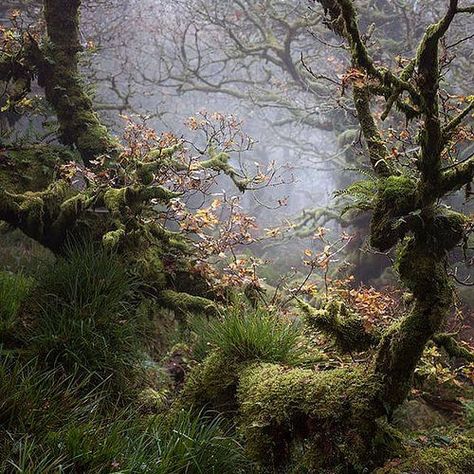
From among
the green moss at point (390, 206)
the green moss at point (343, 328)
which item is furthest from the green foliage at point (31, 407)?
the green moss at point (390, 206)

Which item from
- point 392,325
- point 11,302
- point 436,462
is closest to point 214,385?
point 392,325

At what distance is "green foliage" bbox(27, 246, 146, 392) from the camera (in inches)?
165

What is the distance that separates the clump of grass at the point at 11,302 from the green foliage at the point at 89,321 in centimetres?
18

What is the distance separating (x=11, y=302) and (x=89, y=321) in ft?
3.08

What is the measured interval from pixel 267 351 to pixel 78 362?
1775mm

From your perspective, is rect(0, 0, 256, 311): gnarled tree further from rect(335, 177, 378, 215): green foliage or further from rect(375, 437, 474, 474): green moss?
rect(375, 437, 474, 474): green moss

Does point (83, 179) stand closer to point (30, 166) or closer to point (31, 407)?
point (30, 166)

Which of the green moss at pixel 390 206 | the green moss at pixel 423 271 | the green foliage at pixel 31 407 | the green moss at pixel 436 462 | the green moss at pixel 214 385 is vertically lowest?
the green foliage at pixel 31 407

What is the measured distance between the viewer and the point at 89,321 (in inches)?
171

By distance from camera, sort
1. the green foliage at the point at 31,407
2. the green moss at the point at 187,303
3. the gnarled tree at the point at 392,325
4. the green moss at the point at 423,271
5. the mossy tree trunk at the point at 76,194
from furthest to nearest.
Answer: the green moss at the point at 187,303, the mossy tree trunk at the point at 76,194, the green foliage at the point at 31,407, the green moss at the point at 423,271, the gnarled tree at the point at 392,325

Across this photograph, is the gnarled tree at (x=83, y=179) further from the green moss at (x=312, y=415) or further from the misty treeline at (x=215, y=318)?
the green moss at (x=312, y=415)

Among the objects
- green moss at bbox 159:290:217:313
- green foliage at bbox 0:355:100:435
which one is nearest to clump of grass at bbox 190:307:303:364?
green foliage at bbox 0:355:100:435

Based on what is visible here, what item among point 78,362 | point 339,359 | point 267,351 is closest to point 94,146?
point 78,362

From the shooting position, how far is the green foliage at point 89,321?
4203mm
